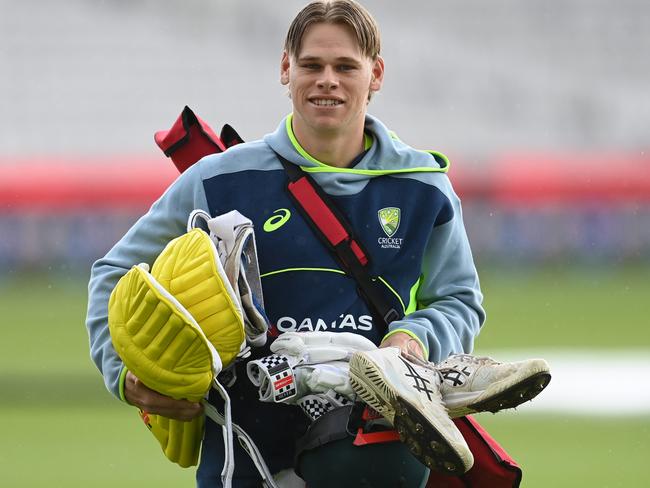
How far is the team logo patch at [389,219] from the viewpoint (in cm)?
345

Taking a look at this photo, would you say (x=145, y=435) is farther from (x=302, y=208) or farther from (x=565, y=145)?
(x=565, y=145)

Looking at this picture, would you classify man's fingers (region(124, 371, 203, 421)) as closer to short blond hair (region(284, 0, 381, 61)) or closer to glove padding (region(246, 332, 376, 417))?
glove padding (region(246, 332, 376, 417))

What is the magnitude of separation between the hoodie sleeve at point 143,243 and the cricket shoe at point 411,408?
2.45ft

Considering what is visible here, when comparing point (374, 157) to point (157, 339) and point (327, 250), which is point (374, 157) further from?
point (157, 339)

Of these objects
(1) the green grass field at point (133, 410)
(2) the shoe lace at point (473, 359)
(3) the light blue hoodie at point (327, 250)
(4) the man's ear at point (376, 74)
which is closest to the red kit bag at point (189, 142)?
(3) the light blue hoodie at point (327, 250)

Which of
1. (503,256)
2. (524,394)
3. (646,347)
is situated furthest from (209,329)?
(503,256)

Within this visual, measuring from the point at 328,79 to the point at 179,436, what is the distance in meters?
1.02

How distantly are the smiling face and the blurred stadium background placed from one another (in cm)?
462

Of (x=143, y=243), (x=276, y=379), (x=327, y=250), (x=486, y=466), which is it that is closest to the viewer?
(x=276, y=379)

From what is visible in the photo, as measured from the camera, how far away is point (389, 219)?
136 inches

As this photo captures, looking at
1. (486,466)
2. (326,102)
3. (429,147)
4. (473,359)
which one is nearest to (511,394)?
(473,359)

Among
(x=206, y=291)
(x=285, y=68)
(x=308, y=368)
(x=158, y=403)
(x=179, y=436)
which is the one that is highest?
(x=285, y=68)

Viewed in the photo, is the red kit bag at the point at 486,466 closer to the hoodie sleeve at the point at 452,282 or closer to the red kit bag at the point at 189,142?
the hoodie sleeve at the point at 452,282

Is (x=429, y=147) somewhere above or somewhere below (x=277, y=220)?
above
